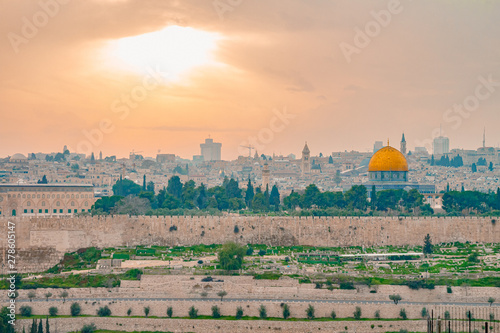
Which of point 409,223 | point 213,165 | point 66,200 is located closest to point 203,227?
point 409,223

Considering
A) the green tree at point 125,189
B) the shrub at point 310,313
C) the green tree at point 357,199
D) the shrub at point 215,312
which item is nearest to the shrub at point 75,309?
the shrub at point 215,312

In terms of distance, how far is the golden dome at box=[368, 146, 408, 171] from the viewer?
213 ft

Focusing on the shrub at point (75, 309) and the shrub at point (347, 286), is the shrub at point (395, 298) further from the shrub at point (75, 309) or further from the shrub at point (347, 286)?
the shrub at point (75, 309)

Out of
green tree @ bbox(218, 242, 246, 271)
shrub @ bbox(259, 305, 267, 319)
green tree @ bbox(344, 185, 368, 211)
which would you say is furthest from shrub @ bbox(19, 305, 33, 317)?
green tree @ bbox(344, 185, 368, 211)

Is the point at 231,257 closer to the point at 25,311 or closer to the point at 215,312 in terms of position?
the point at 215,312

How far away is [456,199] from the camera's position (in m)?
52.9

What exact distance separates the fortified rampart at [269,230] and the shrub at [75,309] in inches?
394

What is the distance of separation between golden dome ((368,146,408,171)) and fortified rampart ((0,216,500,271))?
19.7m

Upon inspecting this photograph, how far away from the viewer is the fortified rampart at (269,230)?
44.6m

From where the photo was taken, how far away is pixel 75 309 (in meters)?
34.3

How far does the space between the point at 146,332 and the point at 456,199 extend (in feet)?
83.3

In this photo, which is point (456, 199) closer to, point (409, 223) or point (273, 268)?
point (409, 223)

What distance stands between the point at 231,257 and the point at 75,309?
708cm

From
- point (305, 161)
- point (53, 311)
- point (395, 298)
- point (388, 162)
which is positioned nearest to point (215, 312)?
point (53, 311)
